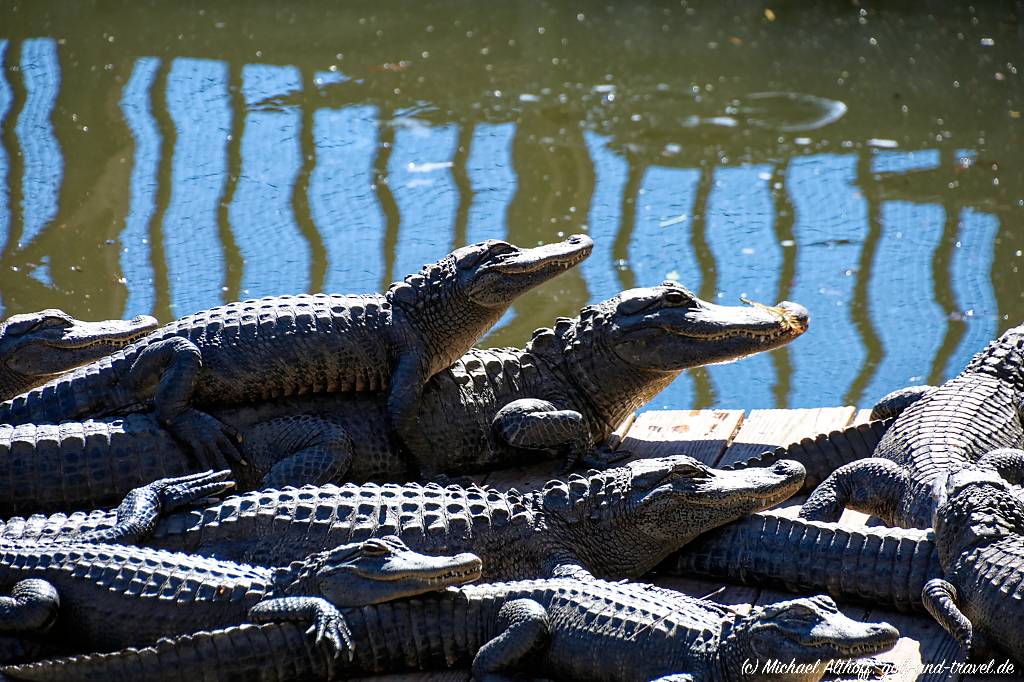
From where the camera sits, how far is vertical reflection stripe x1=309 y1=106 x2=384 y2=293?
7309mm

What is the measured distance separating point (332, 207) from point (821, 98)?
154 inches

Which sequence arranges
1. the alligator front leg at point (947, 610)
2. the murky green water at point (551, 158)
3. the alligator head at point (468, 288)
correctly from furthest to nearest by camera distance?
the murky green water at point (551, 158), the alligator head at point (468, 288), the alligator front leg at point (947, 610)

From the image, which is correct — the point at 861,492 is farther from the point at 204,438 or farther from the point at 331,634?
the point at 204,438

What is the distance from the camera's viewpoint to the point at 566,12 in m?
11.8

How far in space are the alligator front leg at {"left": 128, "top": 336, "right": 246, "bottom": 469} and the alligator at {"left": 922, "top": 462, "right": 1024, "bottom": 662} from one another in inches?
84.7

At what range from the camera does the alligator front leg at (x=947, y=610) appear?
317cm

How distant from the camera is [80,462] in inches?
163

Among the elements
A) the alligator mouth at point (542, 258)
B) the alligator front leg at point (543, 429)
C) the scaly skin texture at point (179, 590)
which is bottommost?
the alligator front leg at point (543, 429)

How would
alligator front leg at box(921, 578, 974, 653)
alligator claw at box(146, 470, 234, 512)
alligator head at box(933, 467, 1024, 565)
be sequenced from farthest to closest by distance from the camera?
alligator claw at box(146, 470, 234, 512) → alligator head at box(933, 467, 1024, 565) → alligator front leg at box(921, 578, 974, 653)

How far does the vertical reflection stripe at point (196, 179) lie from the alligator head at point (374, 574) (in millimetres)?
3813

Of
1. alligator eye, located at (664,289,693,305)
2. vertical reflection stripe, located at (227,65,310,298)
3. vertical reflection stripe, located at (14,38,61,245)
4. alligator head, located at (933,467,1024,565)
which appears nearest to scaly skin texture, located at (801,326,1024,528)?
alligator head, located at (933,467,1024,565)

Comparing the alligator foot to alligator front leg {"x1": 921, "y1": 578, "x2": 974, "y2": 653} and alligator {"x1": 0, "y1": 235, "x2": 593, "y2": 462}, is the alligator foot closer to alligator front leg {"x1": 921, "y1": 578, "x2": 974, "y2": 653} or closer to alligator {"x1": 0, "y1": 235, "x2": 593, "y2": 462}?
alligator {"x1": 0, "y1": 235, "x2": 593, "y2": 462}

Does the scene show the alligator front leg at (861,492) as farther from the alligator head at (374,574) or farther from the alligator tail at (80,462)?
the alligator tail at (80,462)

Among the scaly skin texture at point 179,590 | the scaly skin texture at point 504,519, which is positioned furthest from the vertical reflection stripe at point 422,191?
the scaly skin texture at point 179,590
